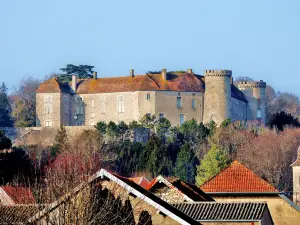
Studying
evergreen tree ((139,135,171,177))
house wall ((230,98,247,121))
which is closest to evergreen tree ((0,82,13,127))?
house wall ((230,98,247,121))

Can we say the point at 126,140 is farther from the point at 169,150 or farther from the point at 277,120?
the point at 277,120

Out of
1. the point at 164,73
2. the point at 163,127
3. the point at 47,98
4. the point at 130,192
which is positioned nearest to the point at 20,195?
the point at 130,192

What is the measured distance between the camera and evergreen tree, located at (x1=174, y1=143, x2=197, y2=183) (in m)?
112

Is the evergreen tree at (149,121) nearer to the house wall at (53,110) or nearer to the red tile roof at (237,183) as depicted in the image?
the house wall at (53,110)

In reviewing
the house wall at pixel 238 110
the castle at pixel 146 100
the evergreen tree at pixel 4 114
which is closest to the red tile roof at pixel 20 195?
the castle at pixel 146 100

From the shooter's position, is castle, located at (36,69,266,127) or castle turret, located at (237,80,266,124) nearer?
castle, located at (36,69,266,127)

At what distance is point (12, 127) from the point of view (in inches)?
5551

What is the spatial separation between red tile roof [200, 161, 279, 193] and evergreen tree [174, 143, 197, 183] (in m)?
70.8

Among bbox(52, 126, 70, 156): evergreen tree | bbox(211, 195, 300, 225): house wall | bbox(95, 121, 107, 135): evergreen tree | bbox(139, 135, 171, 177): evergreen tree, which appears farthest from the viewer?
bbox(95, 121, 107, 135): evergreen tree

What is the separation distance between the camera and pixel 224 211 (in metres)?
29.2

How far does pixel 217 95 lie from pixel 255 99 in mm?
11446

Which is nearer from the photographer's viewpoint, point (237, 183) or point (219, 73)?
point (237, 183)

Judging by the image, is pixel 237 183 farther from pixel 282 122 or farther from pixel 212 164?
pixel 282 122

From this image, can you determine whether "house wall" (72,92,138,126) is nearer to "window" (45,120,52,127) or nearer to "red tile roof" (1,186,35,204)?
"window" (45,120,52,127)
